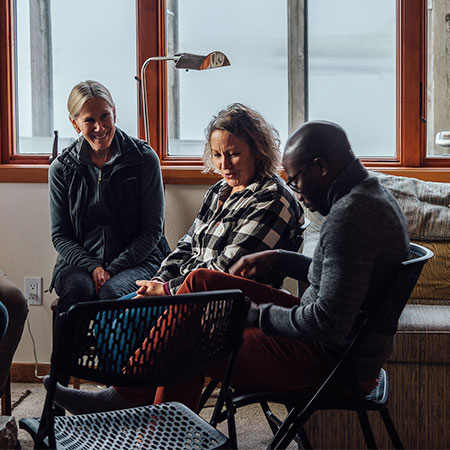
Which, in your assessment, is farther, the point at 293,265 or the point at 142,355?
the point at 293,265

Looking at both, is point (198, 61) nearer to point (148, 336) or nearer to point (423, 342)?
point (423, 342)

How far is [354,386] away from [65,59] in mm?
2505

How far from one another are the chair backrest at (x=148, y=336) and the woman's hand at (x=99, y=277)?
1437 millimetres

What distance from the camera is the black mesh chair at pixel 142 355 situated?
1440 mm

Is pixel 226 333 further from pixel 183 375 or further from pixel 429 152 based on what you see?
pixel 429 152

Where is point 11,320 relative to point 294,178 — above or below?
below

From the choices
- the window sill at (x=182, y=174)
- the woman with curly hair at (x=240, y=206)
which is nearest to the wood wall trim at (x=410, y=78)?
the window sill at (x=182, y=174)

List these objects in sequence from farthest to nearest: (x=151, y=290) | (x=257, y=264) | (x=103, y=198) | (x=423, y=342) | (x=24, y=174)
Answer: (x=24, y=174) < (x=103, y=198) < (x=151, y=290) < (x=423, y=342) < (x=257, y=264)

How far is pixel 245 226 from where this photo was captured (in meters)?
2.47

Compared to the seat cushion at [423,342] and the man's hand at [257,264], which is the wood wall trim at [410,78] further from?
the man's hand at [257,264]

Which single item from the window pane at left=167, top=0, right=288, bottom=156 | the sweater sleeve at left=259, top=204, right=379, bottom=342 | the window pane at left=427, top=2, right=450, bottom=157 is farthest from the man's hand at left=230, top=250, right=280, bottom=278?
the window pane at left=427, top=2, right=450, bottom=157

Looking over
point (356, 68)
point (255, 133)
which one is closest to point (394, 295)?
point (255, 133)

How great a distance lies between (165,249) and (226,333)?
165 centimetres

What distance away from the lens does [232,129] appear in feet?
8.57
